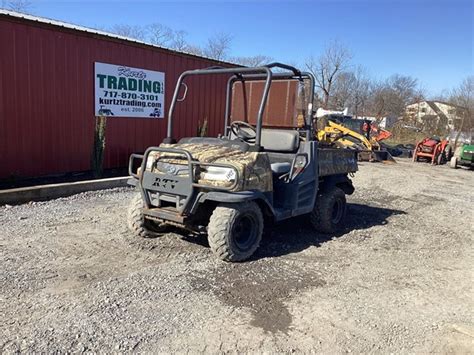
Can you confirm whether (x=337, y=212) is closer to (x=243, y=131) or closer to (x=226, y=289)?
(x=243, y=131)

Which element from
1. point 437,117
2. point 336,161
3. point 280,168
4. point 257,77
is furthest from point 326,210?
point 437,117

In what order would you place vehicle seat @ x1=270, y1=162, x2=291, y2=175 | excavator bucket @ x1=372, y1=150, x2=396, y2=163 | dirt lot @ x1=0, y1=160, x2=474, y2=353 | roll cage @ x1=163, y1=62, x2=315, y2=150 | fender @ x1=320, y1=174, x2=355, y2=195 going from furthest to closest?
excavator bucket @ x1=372, y1=150, x2=396, y2=163 → fender @ x1=320, y1=174, x2=355, y2=195 → vehicle seat @ x1=270, y1=162, x2=291, y2=175 → roll cage @ x1=163, y1=62, x2=315, y2=150 → dirt lot @ x1=0, y1=160, x2=474, y2=353

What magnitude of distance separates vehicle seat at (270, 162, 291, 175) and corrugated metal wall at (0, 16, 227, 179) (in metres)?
5.41

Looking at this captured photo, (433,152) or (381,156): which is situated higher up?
(433,152)

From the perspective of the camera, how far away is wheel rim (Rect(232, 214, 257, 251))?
476cm

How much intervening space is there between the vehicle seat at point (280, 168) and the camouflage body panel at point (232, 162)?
35cm

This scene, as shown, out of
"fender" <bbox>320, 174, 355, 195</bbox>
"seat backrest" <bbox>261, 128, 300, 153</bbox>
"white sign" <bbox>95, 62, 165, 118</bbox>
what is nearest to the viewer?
"seat backrest" <bbox>261, 128, 300, 153</bbox>

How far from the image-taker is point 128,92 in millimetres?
10086

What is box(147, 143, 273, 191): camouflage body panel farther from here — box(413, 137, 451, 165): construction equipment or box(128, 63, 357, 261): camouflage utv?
box(413, 137, 451, 165): construction equipment

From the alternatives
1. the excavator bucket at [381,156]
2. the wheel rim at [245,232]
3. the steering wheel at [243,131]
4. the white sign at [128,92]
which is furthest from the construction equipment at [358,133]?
the wheel rim at [245,232]

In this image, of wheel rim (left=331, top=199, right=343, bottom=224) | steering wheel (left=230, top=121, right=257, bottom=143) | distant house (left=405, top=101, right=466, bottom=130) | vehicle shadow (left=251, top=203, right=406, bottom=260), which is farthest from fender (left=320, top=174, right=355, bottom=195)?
distant house (left=405, top=101, right=466, bottom=130)

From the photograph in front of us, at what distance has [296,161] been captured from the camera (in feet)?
17.9

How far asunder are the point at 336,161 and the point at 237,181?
248cm

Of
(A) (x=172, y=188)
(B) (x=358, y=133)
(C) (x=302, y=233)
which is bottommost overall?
(C) (x=302, y=233)
